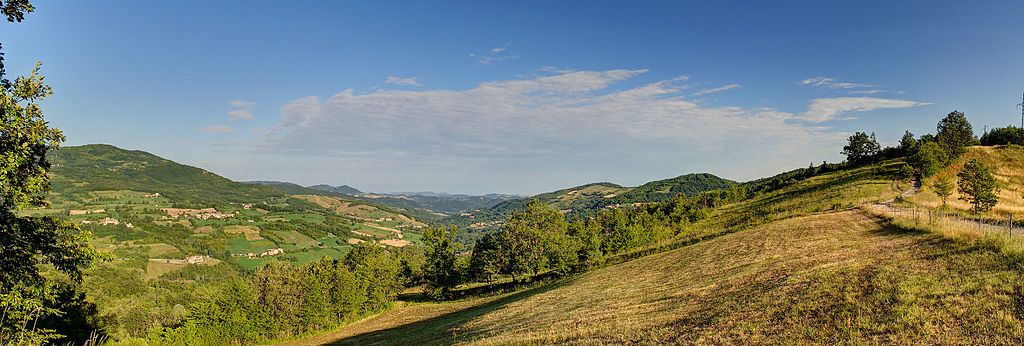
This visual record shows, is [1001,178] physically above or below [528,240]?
above

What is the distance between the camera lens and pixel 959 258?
16312mm

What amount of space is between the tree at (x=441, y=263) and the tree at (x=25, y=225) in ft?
198

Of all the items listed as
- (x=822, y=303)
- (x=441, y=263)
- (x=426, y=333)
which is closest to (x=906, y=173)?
(x=441, y=263)

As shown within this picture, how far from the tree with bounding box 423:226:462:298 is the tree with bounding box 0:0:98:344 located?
60.4 meters

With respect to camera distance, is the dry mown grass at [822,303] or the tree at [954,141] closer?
the dry mown grass at [822,303]

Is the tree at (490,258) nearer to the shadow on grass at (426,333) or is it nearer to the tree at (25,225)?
the shadow on grass at (426,333)

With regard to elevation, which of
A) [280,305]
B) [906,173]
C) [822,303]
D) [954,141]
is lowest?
[280,305]

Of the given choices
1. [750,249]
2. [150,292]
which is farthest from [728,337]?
[150,292]

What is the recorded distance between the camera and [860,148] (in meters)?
129

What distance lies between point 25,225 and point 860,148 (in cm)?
17338

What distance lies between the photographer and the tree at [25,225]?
12.0 meters

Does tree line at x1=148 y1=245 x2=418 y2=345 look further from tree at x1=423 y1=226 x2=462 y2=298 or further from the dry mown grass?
the dry mown grass

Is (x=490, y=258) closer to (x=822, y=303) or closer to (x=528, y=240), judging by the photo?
(x=528, y=240)

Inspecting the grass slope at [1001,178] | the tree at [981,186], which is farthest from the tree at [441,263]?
the grass slope at [1001,178]
